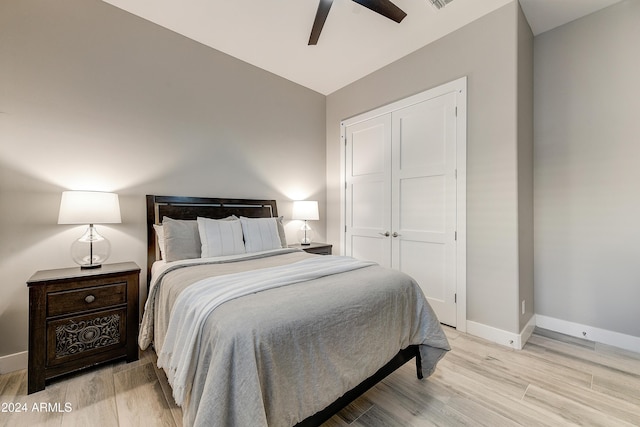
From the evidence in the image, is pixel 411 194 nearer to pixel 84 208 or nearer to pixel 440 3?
pixel 440 3

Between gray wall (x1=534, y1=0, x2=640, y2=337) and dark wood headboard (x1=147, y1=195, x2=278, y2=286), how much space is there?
3.17 meters

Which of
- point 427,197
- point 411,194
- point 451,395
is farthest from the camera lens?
point 411,194

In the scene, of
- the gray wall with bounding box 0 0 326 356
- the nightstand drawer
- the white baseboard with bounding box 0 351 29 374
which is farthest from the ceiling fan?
the white baseboard with bounding box 0 351 29 374

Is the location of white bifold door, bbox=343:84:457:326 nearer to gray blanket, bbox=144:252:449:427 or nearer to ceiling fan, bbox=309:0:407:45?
ceiling fan, bbox=309:0:407:45

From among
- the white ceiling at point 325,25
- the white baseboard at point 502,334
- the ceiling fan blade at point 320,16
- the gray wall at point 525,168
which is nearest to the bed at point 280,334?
the white baseboard at point 502,334

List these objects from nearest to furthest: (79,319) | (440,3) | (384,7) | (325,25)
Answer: (79,319) < (384,7) < (440,3) < (325,25)

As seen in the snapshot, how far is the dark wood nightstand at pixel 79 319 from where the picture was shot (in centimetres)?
180

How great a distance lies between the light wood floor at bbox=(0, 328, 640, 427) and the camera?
5.12ft

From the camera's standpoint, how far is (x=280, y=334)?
46.1 inches

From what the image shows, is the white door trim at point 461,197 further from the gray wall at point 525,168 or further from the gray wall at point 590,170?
the gray wall at point 590,170

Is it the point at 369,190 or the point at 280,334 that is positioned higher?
the point at 369,190

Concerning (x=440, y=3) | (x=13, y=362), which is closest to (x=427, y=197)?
(x=440, y=3)

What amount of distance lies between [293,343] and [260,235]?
1.70 metres

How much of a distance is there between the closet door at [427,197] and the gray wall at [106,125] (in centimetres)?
174
